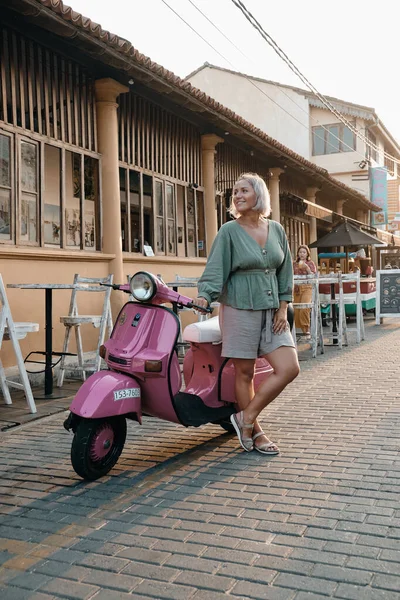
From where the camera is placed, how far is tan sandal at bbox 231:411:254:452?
421cm

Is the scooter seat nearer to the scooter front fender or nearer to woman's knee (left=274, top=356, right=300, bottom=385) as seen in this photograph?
woman's knee (left=274, top=356, right=300, bottom=385)

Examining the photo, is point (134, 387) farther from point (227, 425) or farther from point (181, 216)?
point (181, 216)

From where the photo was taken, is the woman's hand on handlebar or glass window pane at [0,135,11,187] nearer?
the woman's hand on handlebar

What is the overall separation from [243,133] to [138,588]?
35.5ft

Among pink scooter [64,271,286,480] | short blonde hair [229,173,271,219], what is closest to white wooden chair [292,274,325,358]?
short blonde hair [229,173,271,219]

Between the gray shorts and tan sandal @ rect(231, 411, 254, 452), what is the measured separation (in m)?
0.45

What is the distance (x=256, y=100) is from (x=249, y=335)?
25417 millimetres

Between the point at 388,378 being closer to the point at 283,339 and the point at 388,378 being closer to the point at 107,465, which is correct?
the point at 283,339

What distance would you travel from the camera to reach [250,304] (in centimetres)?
410

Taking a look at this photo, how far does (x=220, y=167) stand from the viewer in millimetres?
13117

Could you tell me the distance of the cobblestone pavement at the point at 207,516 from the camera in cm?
244

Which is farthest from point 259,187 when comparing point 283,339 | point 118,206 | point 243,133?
point 243,133

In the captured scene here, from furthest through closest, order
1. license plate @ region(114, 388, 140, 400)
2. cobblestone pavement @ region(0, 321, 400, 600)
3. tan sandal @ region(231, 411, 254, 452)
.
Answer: tan sandal @ region(231, 411, 254, 452)
license plate @ region(114, 388, 140, 400)
cobblestone pavement @ region(0, 321, 400, 600)

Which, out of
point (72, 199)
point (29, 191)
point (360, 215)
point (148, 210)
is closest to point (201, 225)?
point (148, 210)
